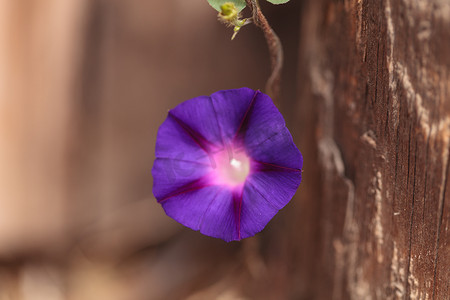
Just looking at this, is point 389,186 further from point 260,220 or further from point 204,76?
point 204,76

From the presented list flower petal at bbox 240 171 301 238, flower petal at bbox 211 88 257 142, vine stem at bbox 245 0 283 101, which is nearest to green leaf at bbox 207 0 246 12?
vine stem at bbox 245 0 283 101

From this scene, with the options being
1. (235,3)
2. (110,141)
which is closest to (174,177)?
(235,3)

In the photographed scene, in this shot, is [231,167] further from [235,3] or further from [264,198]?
[235,3]

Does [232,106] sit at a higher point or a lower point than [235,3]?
lower

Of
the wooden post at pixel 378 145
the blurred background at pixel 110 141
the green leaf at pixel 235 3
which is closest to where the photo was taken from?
the wooden post at pixel 378 145

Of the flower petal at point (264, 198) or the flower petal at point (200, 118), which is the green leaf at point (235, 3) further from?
the flower petal at point (264, 198)

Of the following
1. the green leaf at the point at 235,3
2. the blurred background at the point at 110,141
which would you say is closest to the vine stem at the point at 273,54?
the green leaf at the point at 235,3
